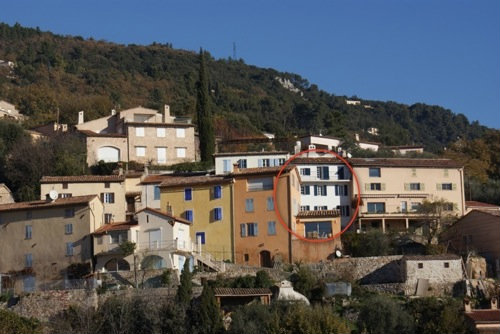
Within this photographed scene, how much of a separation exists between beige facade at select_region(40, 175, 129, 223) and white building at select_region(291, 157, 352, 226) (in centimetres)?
1252

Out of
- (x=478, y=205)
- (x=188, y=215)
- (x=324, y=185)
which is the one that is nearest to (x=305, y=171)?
(x=324, y=185)

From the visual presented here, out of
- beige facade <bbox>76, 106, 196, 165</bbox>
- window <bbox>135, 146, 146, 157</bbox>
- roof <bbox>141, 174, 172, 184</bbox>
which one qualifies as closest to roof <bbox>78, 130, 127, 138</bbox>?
beige facade <bbox>76, 106, 196, 165</bbox>

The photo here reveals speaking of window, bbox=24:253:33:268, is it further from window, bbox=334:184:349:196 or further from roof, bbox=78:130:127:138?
window, bbox=334:184:349:196

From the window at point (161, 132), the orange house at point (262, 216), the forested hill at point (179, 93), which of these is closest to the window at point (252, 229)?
the orange house at point (262, 216)

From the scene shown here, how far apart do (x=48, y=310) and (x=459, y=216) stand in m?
29.9

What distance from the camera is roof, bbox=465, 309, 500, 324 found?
49250mm

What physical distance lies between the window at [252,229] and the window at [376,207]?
411 inches

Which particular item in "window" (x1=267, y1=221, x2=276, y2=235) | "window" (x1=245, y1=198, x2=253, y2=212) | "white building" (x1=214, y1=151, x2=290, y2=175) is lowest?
"window" (x1=267, y1=221, x2=276, y2=235)

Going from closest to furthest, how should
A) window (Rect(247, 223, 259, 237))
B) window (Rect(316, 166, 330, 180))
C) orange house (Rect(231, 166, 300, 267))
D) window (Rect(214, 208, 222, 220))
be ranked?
1. orange house (Rect(231, 166, 300, 267))
2. window (Rect(247, 223, 259, 237))
3. window (Rect(214, 208, 222, 220))
4. window (Rect(316, 166, 330, 180))

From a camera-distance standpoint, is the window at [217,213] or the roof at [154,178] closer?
the window at [217,213]

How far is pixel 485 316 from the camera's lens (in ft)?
164

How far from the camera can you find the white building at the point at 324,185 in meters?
69.5

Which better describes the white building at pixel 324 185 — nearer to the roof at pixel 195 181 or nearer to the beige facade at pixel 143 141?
the roof at pixel 195 181

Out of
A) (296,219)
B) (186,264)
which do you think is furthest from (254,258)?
(186,264)
